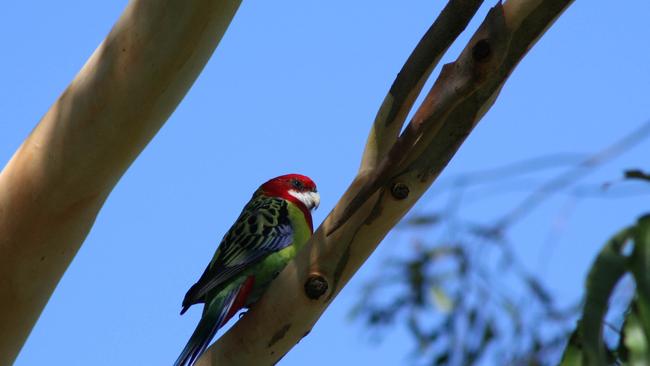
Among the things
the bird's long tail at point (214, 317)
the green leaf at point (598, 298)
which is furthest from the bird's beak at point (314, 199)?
the green leaf at point (598, 298)

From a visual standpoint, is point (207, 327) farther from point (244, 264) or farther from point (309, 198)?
point (309, 198)

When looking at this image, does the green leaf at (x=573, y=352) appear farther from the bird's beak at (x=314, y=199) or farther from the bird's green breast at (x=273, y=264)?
the bird's beak at (x=314, y=199)

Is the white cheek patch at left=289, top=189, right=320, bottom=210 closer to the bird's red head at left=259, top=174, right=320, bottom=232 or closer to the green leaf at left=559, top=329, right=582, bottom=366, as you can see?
the bird's red head at left=259, top=174, right=320, bottom=232

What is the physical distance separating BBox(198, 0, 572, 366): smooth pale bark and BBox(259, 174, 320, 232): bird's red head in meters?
1.66

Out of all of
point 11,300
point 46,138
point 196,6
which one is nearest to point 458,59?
point 196,6

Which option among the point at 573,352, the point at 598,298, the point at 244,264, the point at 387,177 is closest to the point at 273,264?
the point at 244,264

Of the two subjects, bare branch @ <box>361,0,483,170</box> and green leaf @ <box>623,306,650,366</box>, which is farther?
bare branch @ <box>361,0,483,170</box>

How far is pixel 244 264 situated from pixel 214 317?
10.2 inches

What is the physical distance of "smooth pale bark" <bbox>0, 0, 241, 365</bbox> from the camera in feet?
10.5

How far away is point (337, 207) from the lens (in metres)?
3.26

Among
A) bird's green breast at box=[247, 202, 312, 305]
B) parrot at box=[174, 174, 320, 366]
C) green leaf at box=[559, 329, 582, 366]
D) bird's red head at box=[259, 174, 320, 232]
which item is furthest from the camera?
bird's red head at box=[259, 174, 320, 232]

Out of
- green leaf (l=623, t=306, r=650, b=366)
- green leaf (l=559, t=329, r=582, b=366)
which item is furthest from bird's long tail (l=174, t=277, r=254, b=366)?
green leaf (l=623, t=306, r=650, b=366)

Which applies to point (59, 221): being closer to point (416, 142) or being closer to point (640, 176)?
point (416, 142)

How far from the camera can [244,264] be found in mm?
4020
